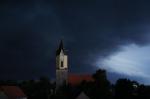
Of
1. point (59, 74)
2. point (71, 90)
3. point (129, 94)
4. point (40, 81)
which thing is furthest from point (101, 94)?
point (59, 74)

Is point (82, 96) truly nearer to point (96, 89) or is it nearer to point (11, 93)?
point (96, 89)

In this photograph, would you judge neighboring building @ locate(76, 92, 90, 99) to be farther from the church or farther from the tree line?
the church

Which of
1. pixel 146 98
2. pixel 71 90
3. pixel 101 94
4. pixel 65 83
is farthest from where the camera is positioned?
pixel 65 83

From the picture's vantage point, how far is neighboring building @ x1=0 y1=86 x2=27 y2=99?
446 ft

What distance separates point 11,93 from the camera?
13912 centimetres

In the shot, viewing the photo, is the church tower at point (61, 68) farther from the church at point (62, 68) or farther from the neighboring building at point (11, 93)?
the neighboring building at point (11, 93)

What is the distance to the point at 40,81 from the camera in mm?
154375

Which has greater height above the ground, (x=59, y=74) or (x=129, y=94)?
(x=59, y=74)

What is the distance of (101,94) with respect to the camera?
130m

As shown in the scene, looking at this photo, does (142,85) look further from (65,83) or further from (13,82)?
(13,82)

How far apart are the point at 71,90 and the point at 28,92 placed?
37.6ft

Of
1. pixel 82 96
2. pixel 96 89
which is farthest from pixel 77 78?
pixel 96 89

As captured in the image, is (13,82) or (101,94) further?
(13,82)

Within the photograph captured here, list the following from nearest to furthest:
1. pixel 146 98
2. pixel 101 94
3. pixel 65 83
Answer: pixel 146 98 < pixel 101 94 < pixel 65 83
